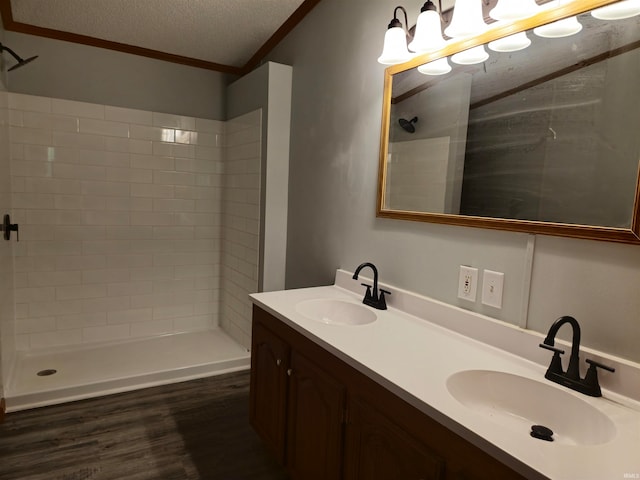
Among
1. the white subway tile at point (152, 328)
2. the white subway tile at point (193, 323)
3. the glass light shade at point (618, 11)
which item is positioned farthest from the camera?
the white subway tile at point (193, 323)

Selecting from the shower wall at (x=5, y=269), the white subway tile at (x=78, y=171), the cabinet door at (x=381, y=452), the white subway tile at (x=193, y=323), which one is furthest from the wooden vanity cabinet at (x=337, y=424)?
the white subway tile at (x=78, y=171)

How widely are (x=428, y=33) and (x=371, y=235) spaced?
0.94 metres

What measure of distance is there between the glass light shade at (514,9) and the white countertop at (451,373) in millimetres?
1028

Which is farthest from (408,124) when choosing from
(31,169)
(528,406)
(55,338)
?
(55,338)

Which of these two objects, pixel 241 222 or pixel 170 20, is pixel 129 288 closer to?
pixel 241 222

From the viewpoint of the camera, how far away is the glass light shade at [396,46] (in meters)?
1.71

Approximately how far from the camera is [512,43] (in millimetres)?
1394

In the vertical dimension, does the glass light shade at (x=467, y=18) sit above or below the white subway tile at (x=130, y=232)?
above

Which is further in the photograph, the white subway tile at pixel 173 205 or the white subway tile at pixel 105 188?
the white subway tile at pixel 173 205

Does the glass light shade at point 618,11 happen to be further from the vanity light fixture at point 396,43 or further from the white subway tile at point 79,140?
the white subway tile at point 79,140

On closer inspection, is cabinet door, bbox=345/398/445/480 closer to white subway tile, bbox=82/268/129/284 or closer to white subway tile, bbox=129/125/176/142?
white subway tile, bbox=82/268/129/284

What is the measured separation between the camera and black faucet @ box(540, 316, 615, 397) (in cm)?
110

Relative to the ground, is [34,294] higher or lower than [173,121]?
lower

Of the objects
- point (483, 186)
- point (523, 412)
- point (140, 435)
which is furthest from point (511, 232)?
point (140, 435)
